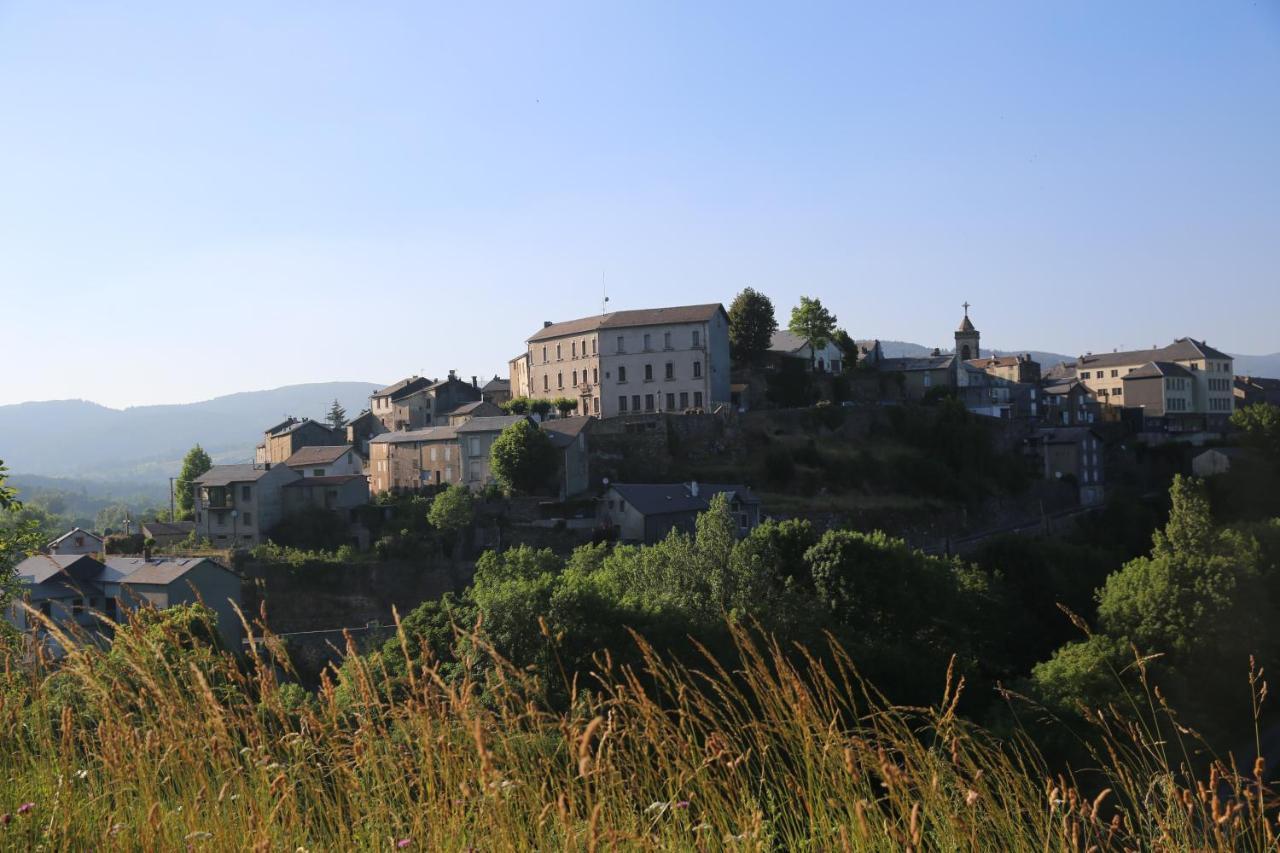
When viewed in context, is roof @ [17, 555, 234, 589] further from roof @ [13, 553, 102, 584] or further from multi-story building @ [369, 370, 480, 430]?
multi-story building @ [369, 370, 480, 430]

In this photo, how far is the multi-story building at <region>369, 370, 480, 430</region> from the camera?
58.0m

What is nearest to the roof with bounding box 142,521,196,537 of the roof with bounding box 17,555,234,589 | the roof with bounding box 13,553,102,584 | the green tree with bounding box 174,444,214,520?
the green tree with bounding box 174,444,214,520

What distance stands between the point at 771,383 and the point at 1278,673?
30491mm

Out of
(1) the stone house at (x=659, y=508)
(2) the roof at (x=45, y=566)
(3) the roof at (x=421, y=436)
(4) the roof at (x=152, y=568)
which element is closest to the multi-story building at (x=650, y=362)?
(3) the roof at (x=421, y=436)

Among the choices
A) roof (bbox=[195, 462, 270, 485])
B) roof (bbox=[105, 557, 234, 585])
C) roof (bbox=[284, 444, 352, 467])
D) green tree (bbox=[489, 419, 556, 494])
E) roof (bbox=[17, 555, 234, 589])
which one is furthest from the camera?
roof (bbox=[284, 444, 352, 467])

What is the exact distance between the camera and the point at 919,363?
6656 centimetres

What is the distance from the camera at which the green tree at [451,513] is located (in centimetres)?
3925

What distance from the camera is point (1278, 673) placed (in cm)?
2886

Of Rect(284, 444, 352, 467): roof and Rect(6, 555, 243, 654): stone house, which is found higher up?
Rect(284, 444, 352, 467): roof

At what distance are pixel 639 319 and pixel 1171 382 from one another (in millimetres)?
39569

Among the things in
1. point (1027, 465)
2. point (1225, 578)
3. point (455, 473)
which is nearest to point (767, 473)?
point (455, 473)

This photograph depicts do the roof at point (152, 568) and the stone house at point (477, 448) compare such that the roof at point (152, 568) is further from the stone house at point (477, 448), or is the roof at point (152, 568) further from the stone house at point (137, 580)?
the stone house at point (477, 448)

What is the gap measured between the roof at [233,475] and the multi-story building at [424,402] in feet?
44.0

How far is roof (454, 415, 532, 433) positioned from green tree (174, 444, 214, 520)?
15004 mm
